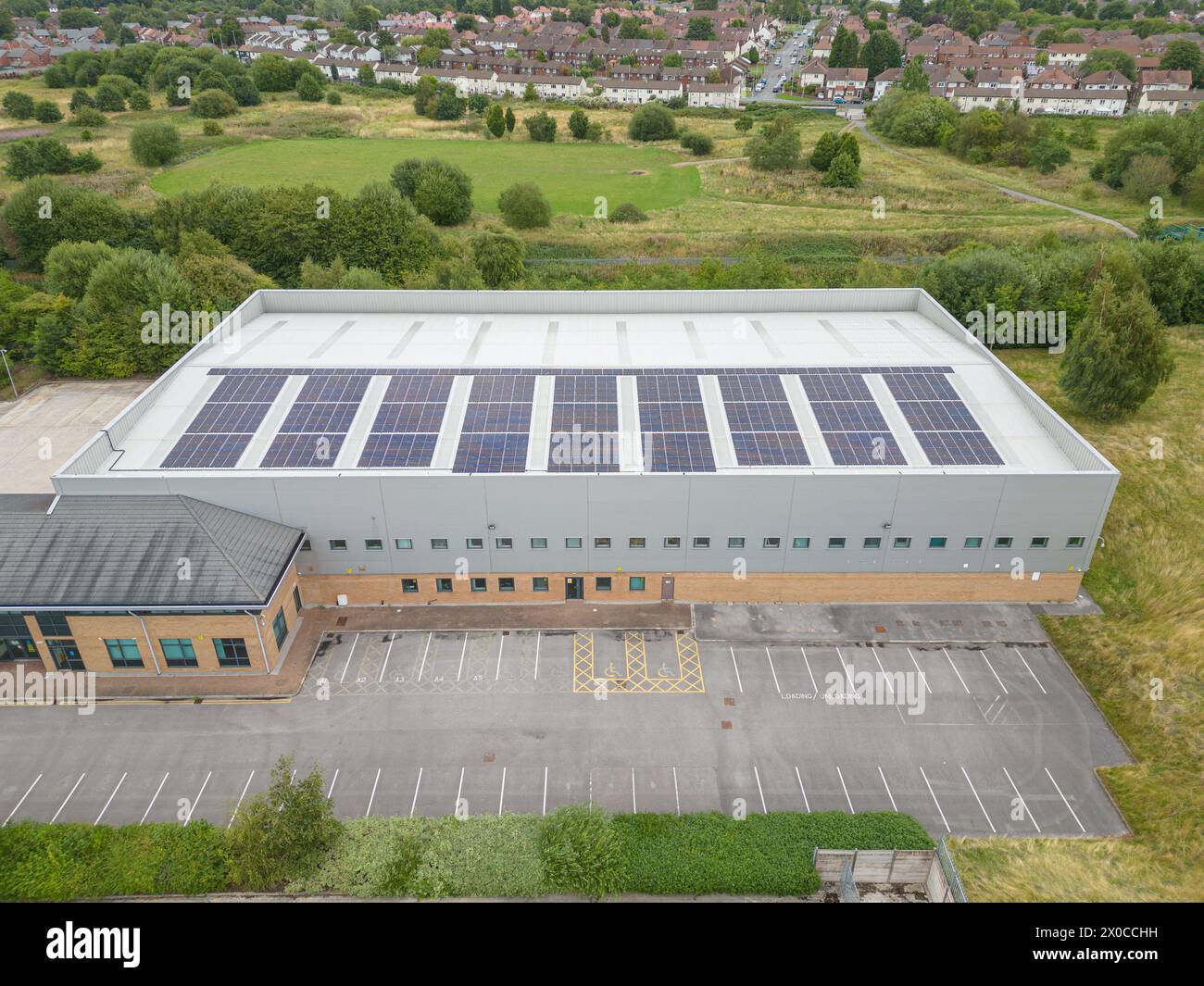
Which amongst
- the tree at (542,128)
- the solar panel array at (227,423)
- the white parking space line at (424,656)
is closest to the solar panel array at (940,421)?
the white parking space line at (424,656)

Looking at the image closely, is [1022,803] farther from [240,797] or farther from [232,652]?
[232,652]

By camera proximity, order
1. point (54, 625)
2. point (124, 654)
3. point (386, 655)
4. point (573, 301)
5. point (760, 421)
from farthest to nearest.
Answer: point (573, 301), point (760, 421), point (386, 655), point (124, 654), point (54, 625)

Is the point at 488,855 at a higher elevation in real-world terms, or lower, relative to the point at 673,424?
lower

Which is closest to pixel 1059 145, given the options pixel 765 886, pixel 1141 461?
pixel 1141 461

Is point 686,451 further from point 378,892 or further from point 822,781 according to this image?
point 378,892

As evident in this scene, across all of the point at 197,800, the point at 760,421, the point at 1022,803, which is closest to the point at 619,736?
the point at 1022,803

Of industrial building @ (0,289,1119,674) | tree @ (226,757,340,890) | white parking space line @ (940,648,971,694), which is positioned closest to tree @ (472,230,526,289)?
industrial building @ (0,289,1119,674)
